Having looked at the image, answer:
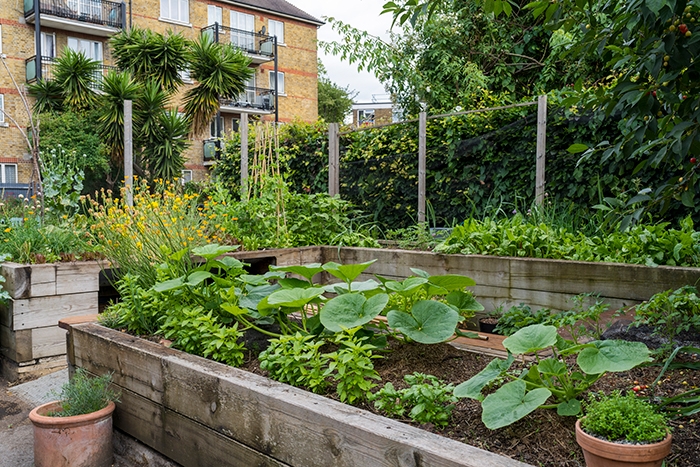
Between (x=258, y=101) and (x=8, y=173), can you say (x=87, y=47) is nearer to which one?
(x=8, y=173)

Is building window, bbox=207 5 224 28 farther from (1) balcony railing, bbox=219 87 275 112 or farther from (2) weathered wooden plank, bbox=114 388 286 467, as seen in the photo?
(2) weathered wooden plank, bbox=114 388 286 467

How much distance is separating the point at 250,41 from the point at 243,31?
2.42 ft

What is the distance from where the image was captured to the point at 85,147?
15594 mm

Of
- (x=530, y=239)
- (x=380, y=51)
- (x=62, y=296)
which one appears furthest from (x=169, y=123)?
(x=530, y=239)

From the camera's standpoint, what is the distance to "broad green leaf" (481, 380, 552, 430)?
4.46ft

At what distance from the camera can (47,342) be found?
3.86 metres

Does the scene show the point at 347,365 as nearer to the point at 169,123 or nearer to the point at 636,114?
the point at 636,114

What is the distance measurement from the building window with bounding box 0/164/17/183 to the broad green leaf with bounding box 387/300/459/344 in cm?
1903

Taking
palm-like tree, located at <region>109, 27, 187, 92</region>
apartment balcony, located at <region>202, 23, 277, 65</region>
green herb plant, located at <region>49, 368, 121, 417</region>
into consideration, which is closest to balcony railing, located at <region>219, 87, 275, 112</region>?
apartment balcony, located at <region>202, 23, 277, 65</region>

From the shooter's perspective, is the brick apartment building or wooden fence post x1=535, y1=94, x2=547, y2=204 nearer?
wooden fence post x1=535, y1=94, x2=547, y2=204

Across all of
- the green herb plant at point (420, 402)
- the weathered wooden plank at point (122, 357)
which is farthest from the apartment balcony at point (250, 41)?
the green herb plant at point (420, 402)

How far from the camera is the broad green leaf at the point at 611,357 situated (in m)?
1.41

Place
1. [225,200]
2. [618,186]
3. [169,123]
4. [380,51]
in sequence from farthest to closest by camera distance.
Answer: [169,123]
[380,51]
[225,200]
[618,186]

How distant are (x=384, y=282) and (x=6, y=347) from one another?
314 cm
